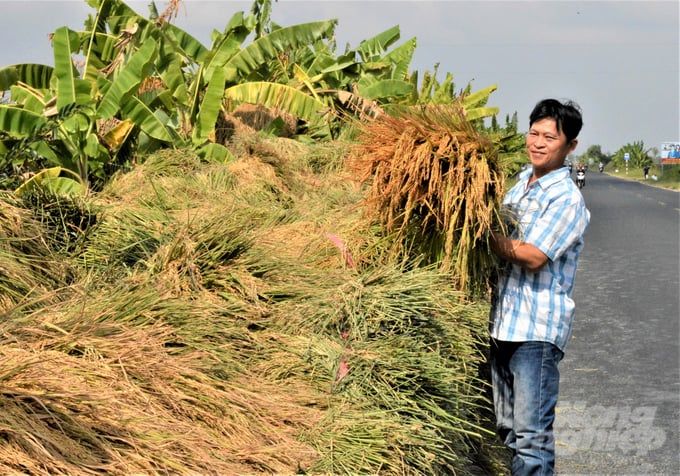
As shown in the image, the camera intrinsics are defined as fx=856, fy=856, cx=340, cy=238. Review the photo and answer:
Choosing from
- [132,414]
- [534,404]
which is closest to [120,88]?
[534,404]

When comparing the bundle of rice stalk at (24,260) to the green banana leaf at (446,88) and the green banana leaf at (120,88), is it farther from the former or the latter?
the green banana leaf at (446,88)

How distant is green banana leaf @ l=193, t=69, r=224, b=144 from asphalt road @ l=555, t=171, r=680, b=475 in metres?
3.70

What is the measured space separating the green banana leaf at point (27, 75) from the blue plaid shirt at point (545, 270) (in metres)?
6.40

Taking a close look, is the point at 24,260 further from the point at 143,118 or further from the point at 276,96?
the point at 276,96

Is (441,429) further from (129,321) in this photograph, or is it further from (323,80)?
(323,80)

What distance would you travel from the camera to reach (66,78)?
6953 millimetres

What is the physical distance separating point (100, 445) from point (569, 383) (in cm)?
506

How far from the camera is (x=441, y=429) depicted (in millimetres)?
2711

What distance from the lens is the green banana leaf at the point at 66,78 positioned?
6.93m

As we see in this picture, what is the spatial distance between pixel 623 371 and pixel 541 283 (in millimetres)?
3650

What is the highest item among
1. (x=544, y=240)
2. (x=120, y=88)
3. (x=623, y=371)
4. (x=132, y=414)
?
(x=120, y=88)

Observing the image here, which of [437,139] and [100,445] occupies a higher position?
[437,139]

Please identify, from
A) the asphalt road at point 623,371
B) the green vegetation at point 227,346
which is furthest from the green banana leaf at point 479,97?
the green vegetation at point 227,346

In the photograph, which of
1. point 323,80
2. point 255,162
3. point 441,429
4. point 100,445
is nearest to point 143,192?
Answer: point 255,162
